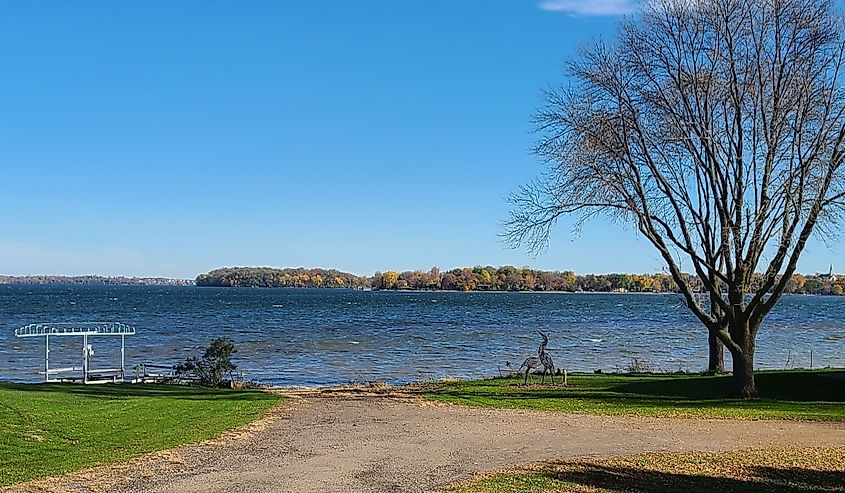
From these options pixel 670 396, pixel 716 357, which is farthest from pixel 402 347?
pixel 670 396

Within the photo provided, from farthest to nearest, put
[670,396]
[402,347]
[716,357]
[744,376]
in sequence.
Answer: [402,347], [716,357], [670,396], [744,376]

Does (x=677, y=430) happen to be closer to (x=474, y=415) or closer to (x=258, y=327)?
(x=474, y=415)

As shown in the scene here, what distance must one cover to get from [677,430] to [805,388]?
745 centimetres

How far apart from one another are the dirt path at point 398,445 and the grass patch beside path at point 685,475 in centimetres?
60

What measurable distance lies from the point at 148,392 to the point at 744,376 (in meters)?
13.7

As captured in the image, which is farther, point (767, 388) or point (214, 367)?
point (214, 367)

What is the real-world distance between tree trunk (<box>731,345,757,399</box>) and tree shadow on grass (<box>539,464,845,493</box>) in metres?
8.97

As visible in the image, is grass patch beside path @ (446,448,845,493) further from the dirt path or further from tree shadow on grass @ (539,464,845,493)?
the dirt path

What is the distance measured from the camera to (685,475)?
1016cm

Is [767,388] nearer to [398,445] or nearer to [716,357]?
[716,357]

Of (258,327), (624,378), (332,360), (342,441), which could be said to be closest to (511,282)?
(258,327)

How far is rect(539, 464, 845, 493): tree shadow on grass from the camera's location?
9.34 m

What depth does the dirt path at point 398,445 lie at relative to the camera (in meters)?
9.71

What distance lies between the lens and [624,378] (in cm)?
2394
